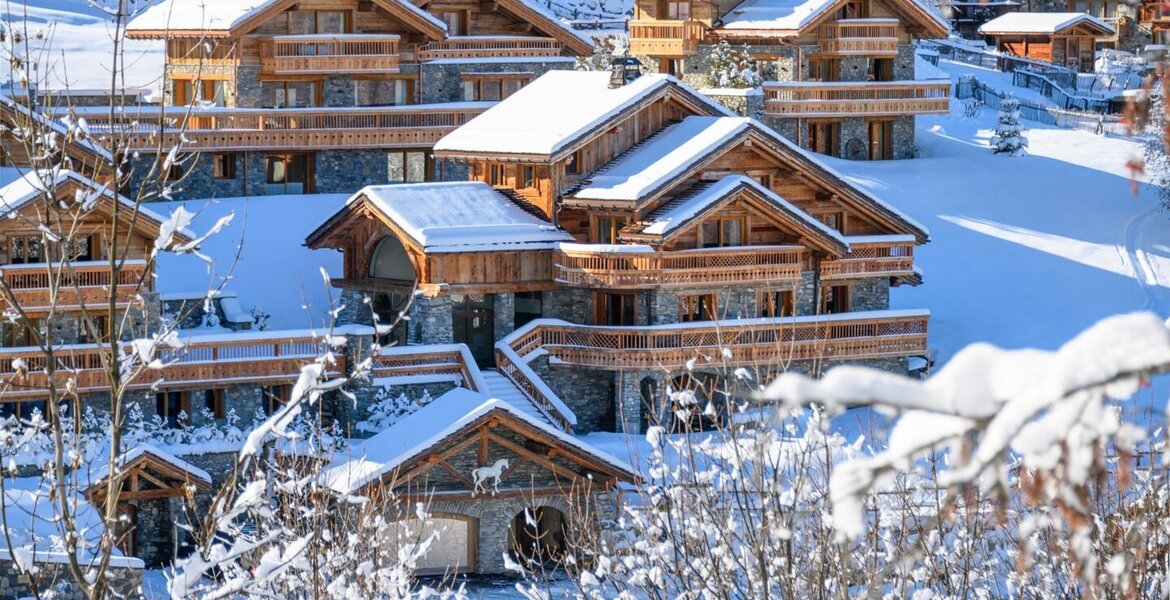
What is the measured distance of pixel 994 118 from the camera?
205ft

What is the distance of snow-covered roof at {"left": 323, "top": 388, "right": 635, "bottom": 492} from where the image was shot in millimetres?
34938

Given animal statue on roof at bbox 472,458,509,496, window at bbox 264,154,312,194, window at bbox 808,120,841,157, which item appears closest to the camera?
animal statue on roof at bbox 472,458,509,496

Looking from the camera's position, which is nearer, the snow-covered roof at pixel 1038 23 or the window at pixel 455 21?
the window at pixel 455 21

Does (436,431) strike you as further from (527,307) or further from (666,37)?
(666,37)

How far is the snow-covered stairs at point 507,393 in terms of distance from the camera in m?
39.1

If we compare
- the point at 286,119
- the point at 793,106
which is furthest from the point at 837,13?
the point at 286,119

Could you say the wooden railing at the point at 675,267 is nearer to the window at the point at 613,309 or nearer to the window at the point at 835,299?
the window at the point at 613,309

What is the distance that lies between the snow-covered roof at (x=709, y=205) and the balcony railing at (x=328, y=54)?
44.5 ft

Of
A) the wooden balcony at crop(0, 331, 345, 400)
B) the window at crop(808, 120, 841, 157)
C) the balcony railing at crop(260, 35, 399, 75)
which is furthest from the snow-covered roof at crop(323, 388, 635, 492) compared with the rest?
the window at crop(808, 120, 841, 157)

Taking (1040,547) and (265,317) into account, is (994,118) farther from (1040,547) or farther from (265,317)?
(1040,547)

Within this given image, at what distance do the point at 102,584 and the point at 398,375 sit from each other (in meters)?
28.5

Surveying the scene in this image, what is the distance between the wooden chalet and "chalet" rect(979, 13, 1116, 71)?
1846 inches

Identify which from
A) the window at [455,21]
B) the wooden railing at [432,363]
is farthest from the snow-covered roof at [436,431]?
the window at [455,21]

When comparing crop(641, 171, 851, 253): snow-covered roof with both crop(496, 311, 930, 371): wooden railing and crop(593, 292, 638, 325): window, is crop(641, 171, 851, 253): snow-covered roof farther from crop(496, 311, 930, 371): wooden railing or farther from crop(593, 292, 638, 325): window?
crop(496, 311, 930, 371): wooden railing
